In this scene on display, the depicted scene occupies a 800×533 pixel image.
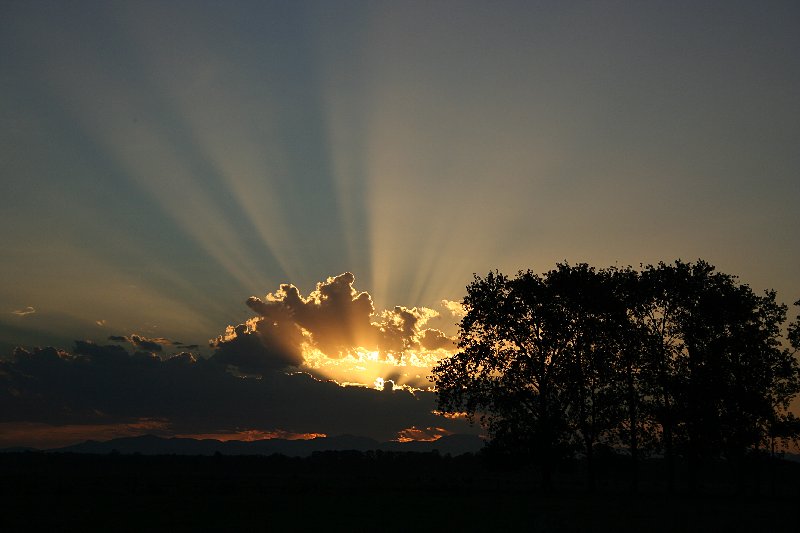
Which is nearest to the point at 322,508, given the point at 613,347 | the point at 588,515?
the point at 588,515

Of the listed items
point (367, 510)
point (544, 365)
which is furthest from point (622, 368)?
point (367, 510)

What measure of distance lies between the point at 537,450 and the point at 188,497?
33278mm

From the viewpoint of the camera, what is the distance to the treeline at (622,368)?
66.4 metres

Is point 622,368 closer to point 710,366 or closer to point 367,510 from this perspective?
point 710,366

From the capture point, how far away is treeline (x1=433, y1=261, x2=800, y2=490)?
66.4 meters

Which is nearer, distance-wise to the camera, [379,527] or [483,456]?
[379,527]

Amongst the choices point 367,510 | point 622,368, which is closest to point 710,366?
point 622,368

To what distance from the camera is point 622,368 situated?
68750mm

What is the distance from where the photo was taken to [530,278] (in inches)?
2726

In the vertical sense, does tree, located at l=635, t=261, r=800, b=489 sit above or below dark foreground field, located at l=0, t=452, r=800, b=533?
above

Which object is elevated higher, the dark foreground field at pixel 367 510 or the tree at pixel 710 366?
the tree at pixel 710 366

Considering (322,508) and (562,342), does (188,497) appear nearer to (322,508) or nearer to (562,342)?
(322,508)

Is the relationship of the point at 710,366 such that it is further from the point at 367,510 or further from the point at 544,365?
the point at 367,510

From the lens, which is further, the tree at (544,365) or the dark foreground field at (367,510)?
the tree at (544,365)
